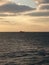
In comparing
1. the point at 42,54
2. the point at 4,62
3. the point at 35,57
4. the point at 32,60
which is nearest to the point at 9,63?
the point at 4,62

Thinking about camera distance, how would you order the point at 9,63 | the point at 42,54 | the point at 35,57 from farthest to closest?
1. the point at 42,54
2. the point at 35,57
3. the point at 9,63

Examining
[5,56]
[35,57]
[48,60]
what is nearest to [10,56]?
[5,56]

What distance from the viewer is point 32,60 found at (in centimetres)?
2706

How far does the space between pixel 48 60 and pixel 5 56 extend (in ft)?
14.3

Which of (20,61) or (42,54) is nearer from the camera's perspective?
(20,61)

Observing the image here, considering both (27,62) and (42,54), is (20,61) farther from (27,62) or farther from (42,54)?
(42,54)

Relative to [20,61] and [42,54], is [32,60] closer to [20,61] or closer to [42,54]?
[20,61]

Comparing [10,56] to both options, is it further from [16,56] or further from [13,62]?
[13,62]

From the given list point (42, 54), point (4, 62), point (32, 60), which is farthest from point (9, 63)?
point (42, 54)

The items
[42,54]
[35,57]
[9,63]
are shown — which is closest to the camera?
[9,63]

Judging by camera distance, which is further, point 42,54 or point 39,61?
point 42,54

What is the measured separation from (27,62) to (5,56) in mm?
3738

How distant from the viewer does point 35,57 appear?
95.3 ft

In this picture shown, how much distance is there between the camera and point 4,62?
85.6 feet
